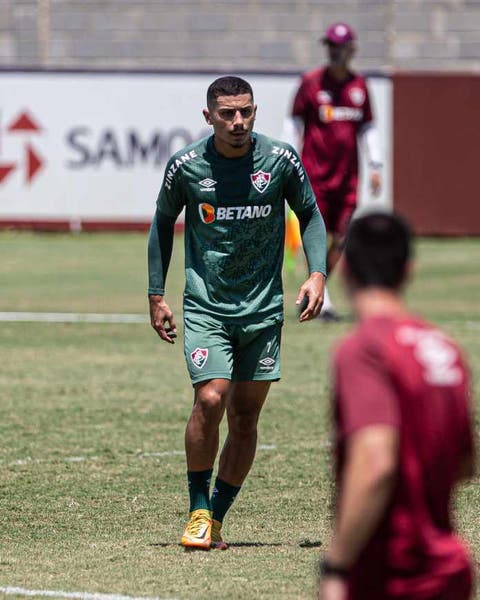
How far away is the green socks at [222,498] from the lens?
272 inches

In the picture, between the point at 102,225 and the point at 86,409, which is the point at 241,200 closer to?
the point at 86,409

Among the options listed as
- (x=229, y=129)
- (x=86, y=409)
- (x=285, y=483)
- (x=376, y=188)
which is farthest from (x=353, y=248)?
(x=376, y=188)

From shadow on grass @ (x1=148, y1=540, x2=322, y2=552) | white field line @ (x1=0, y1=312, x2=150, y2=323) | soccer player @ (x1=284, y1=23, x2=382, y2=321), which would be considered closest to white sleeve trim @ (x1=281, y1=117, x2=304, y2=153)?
soccer player @ (x1=284, y1=23, x2=382, y2=321)

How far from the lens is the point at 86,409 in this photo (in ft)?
33.8

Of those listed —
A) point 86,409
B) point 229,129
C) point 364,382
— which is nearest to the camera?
point 364,382

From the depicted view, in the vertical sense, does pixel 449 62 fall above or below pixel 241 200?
below

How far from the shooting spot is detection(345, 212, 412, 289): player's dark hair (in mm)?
3619

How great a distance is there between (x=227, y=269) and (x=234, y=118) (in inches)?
26.3

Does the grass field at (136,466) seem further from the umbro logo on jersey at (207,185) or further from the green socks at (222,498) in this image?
the umbro logo on jersey at (207,185)

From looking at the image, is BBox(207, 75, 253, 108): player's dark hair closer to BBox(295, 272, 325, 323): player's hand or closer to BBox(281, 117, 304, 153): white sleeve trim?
BBox(295, 272, 325, 323): player's hand

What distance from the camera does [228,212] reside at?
6.75 m

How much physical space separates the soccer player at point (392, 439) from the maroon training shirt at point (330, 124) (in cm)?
1066

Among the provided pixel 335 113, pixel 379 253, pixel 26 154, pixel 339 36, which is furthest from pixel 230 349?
pixel 26 154

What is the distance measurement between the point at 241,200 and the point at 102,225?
18.8 meters
